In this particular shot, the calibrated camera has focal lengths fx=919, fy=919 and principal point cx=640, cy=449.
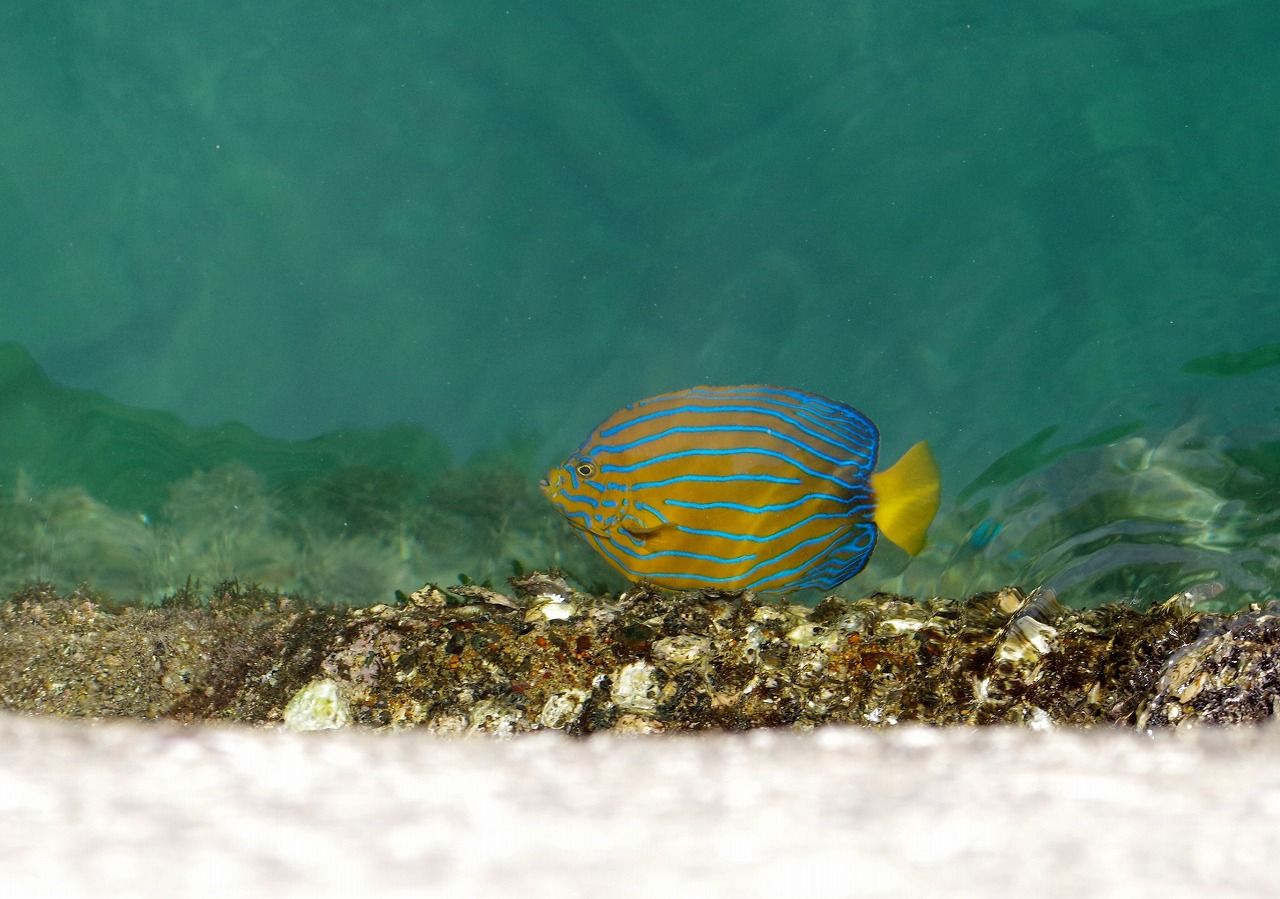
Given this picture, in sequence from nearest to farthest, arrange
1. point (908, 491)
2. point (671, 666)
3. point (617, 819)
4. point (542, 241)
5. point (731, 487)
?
point (617, 819), point (671, 666), point (731, 487), point (908, 491), point (542, 241)

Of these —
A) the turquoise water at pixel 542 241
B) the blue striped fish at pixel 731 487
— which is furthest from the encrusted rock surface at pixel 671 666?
the turquoise water at pixel 542 241

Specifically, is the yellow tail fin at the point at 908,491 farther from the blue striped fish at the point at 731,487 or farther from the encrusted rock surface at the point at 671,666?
the encrusted rock surface at the point at 671,666

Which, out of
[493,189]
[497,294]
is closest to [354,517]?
[497,294]

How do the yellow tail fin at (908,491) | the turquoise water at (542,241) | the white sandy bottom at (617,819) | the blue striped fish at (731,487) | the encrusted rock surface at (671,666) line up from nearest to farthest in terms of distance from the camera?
the white sandy bottom at (617,819)
the encrusted rock surface at (671,666)
the blue striped fish at (731,487)
the yellow tail fin at (908,491)
the turquoise water at (542,241)

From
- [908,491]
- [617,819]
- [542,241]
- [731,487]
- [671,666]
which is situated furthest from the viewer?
[542,241]

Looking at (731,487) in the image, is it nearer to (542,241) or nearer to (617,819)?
(617,819)

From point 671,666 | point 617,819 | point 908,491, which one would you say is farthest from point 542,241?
point 617,819
